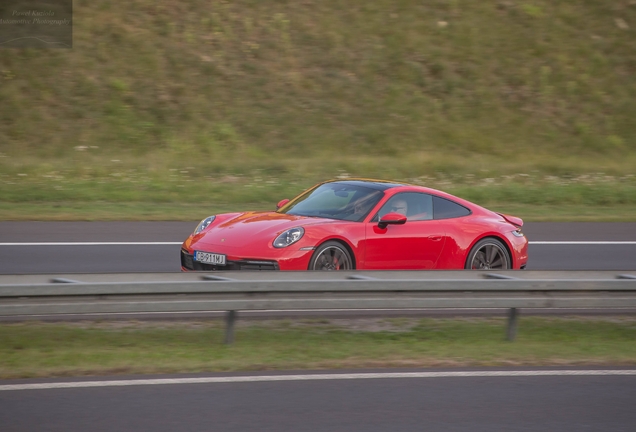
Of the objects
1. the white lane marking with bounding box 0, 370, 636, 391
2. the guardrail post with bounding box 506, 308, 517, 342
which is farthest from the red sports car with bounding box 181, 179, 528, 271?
the white lane marking with bounding box 0, 370, 636, 391

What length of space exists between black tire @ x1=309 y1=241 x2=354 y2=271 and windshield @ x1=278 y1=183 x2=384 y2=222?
46 centimetres

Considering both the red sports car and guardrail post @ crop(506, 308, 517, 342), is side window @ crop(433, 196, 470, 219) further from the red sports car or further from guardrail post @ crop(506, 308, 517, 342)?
guardrail post @ crop(506, 308, 517, 342)

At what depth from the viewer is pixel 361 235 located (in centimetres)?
955

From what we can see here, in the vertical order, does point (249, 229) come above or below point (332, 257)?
above

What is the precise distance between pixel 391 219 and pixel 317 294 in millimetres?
2516

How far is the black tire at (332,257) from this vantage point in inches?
366

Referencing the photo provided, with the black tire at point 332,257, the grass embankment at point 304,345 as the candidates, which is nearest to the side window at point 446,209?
the black tire at point 332,257

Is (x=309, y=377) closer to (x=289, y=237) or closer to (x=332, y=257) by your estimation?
(x=289, y=237)

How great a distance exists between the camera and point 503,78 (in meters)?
27.0

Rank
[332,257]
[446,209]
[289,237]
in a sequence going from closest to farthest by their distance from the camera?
1. [289,237]
2. [332,257]
3. [446,209]

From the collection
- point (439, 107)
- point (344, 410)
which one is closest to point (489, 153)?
point (439, 107)

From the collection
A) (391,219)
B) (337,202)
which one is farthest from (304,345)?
(337,202)

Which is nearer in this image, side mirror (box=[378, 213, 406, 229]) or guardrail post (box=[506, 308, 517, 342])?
guardrail post (box=[506, 308, 517, 342])

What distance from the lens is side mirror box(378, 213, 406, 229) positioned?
9633 mm
